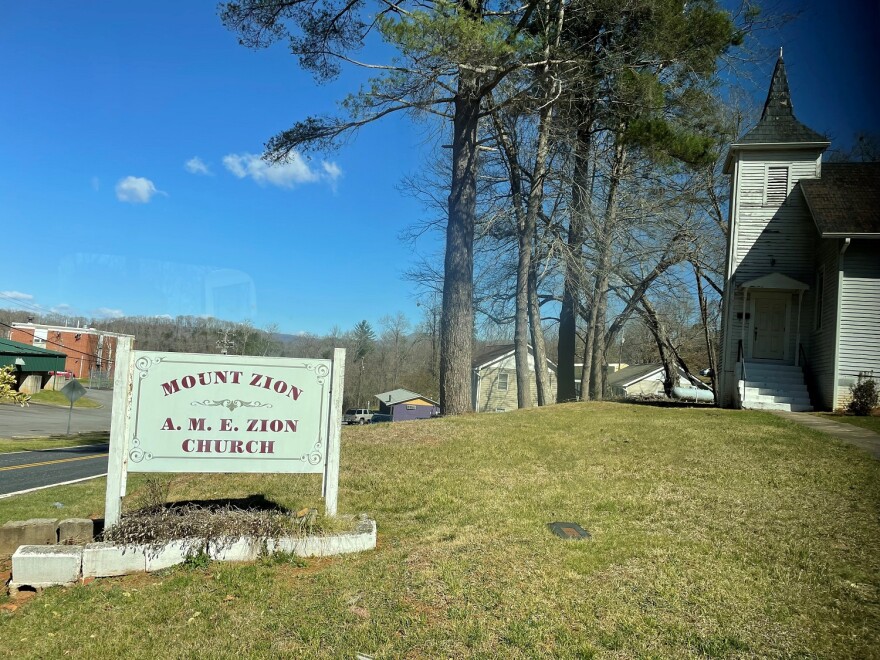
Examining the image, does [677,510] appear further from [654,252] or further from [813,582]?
[654,252]

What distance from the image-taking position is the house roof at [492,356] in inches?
1654

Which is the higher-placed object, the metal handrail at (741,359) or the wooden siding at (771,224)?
the wooden siding at (771,224)

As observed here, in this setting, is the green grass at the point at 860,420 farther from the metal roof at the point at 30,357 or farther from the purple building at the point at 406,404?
the metal roof at the point at 30,357

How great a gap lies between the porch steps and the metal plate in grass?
456 inches

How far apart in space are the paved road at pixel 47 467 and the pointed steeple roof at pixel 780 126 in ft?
62.3

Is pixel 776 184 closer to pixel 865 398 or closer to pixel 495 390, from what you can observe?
pixel 865 398

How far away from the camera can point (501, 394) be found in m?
44.0

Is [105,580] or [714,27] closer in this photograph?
[105,580]

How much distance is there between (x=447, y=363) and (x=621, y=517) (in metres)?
9.40

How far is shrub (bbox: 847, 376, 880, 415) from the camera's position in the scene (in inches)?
534

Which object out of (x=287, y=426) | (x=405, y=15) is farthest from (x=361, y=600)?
(x=405, y=15)

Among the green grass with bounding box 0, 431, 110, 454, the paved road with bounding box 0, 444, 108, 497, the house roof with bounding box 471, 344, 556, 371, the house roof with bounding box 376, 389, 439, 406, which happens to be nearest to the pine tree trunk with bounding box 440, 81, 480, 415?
the paved road with bounding box 0, 444, 108, 497

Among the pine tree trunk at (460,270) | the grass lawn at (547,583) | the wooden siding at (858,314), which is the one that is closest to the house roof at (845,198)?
the wooden siding at (858,314)

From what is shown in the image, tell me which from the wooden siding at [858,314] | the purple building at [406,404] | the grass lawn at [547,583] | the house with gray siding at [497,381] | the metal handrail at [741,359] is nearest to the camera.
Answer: the grass lawn at [547,583]
